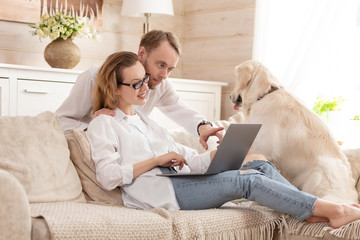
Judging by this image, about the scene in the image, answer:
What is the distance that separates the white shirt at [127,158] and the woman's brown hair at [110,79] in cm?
6

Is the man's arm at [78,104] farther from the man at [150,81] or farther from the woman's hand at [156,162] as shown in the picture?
the woman's hand at [156,162]

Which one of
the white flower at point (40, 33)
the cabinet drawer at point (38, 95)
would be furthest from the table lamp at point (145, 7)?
the cabinet drawer at point (38, 95)

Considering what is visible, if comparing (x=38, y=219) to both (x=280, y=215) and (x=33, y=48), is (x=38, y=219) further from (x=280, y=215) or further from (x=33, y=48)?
(x=33, y=48)

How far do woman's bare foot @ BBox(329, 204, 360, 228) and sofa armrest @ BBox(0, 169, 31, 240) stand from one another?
1.09 m

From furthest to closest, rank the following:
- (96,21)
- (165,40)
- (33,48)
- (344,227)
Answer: (96,21), (33,48), (165,40), (344,227)

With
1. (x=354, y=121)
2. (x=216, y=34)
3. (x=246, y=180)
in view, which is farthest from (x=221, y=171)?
(x=216, y=34)

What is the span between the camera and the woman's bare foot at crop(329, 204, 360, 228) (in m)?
1.92

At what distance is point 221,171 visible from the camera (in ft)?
7.04

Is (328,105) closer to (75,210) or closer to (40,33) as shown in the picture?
(40,33)

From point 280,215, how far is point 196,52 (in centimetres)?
277

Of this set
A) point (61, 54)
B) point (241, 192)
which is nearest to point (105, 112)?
point (241, 192)

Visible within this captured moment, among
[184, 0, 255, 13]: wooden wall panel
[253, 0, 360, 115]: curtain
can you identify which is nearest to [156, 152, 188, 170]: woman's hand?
[253, 0, 360, 115]: curtain

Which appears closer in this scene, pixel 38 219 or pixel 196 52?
pixel 38 219

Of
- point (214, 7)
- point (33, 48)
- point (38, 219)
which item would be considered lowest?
point (38, 219)
